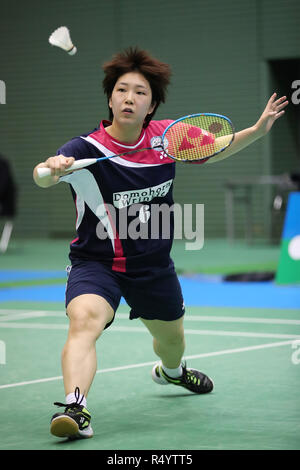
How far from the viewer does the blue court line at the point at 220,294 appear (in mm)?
7637

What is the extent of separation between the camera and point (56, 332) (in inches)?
246

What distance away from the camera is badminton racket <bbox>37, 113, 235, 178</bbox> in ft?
13.1

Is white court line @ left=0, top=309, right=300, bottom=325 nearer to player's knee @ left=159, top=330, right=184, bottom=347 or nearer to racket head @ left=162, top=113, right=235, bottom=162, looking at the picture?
player's knee @ left=159, top=330, right=184, bottom=347

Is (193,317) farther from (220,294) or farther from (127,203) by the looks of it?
(127,203)

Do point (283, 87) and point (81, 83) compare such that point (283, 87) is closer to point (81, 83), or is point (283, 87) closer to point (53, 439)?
point (81, 83)

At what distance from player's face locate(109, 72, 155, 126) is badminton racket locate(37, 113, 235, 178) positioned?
0.18 m

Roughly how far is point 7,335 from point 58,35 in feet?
7.72

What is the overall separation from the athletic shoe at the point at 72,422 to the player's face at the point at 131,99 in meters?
1.28

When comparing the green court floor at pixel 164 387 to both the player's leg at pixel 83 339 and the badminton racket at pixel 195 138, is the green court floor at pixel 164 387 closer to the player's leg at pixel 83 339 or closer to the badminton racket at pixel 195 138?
the player's leg at pixel 83 339

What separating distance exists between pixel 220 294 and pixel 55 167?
5.16 meters

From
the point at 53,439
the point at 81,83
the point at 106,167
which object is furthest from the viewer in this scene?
the point at 81,83

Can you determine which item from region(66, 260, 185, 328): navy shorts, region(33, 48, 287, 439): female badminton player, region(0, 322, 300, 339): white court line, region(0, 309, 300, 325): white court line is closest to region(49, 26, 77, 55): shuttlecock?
region(33, 48, 287, 439): female badminton player

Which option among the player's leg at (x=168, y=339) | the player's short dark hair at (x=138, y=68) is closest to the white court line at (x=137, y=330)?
the player's leg at (x=168, y=339)
